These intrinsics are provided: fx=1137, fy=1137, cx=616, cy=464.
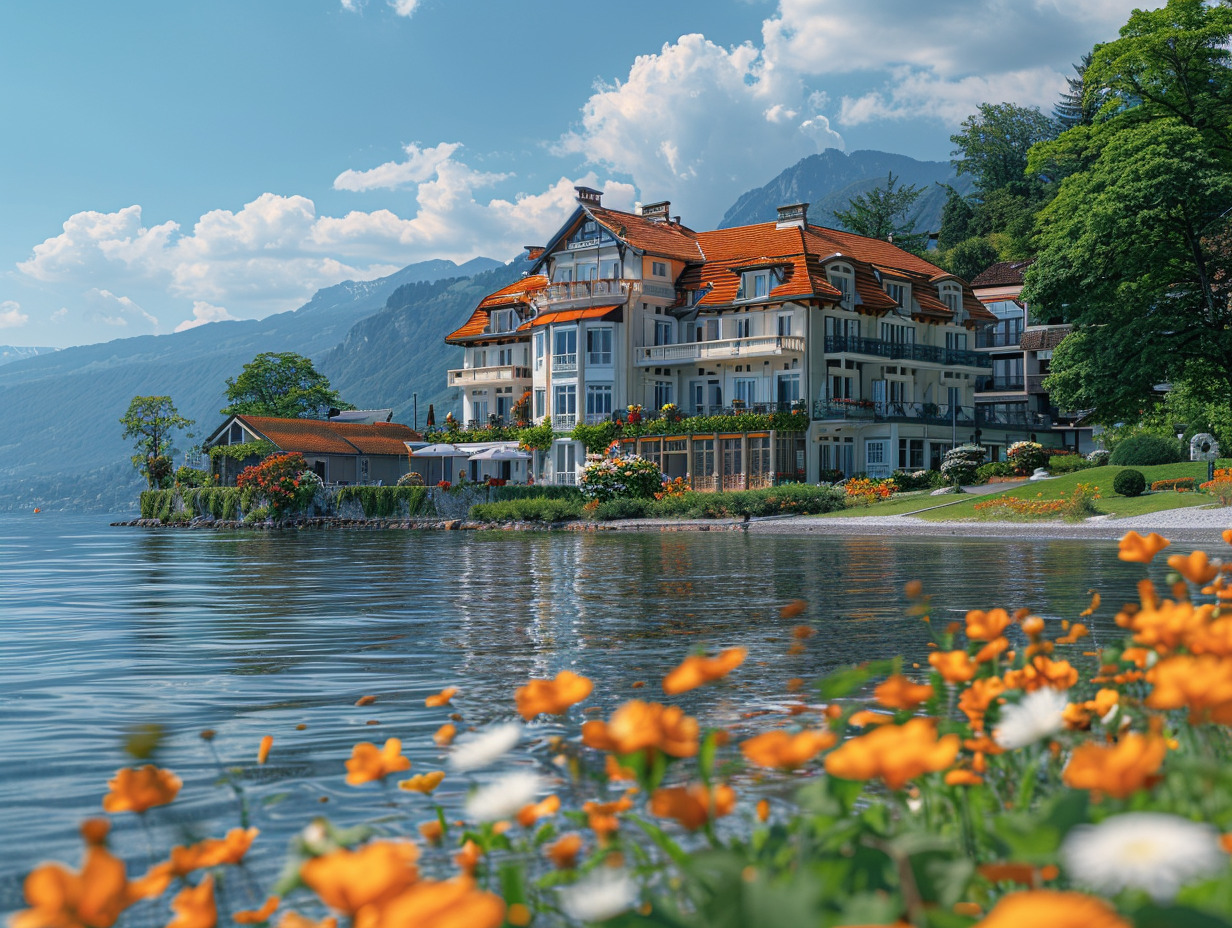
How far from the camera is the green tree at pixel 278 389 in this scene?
88.7 meters

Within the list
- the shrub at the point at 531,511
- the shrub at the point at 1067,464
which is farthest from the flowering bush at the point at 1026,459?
the shrub at the point at 531,511

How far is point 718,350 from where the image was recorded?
53.3 meters

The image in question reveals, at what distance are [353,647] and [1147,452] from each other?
1370 inches

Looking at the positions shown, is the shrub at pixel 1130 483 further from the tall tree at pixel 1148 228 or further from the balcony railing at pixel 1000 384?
the balcony railing at pixel 1000 384

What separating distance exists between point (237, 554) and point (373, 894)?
28875mm

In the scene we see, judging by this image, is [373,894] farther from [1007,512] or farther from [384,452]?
[384,452]

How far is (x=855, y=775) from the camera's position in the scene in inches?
70.8

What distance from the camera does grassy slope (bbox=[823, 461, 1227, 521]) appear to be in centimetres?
3062

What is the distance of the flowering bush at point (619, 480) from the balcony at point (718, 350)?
31.5 ft

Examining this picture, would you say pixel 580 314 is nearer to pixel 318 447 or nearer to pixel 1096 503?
pixel 318 447

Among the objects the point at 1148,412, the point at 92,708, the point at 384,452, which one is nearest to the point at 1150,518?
the point at 1148,412

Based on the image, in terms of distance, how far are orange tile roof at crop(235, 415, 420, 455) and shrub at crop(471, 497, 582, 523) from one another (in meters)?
24.1

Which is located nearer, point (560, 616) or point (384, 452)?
point (560, 616)

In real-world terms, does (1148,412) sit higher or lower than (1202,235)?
lower
